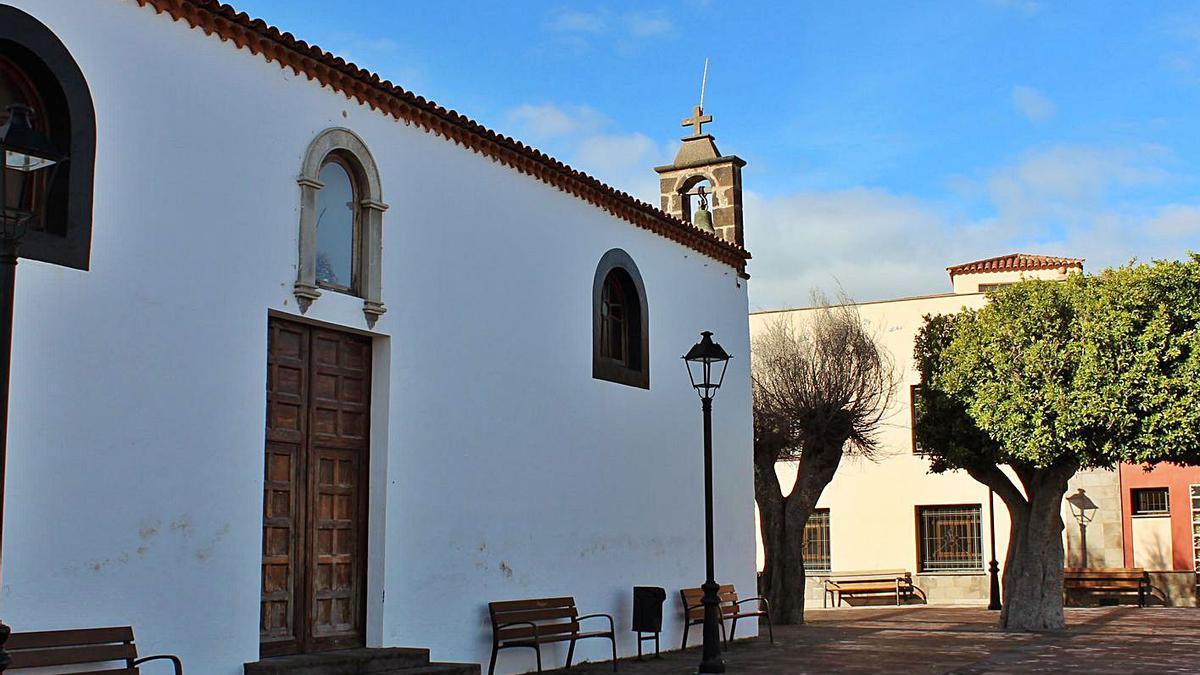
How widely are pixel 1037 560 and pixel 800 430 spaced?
13.3 feet

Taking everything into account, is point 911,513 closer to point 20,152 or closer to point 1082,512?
point 1082,512

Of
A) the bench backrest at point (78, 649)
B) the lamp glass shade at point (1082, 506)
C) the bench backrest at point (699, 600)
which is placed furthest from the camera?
the lamp glass shade at point (1082, 506)

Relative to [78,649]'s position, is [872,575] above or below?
below

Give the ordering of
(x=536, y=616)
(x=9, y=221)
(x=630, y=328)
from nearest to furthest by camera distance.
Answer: (x=9, y=221)
(x=536, y=616)
(x=630, y=328)

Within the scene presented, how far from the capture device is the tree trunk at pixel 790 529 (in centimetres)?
1878

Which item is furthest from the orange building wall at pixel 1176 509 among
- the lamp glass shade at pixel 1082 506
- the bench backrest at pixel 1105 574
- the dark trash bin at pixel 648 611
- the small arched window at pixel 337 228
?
the small arched window at pixel 337 228

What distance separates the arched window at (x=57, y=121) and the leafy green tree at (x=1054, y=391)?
481 inches

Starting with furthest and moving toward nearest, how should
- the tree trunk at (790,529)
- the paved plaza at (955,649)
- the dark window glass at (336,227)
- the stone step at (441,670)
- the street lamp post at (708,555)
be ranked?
the tree trunk at (790,529) < the paved plaza at (955,649) < the street lamp post at (708,555) < the dark window glass at (336,227) < the stone step at (441,670)

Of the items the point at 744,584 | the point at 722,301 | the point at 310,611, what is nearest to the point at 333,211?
the point at 310,611

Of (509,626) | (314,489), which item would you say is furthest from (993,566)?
(314,489)

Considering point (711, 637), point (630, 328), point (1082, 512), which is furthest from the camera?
point (1082, 512)

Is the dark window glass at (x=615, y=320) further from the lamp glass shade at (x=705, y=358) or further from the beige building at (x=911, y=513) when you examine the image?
the beige building at (x=911, y=513)

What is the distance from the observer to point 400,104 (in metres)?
10.5

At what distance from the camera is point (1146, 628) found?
1783 centimetres
